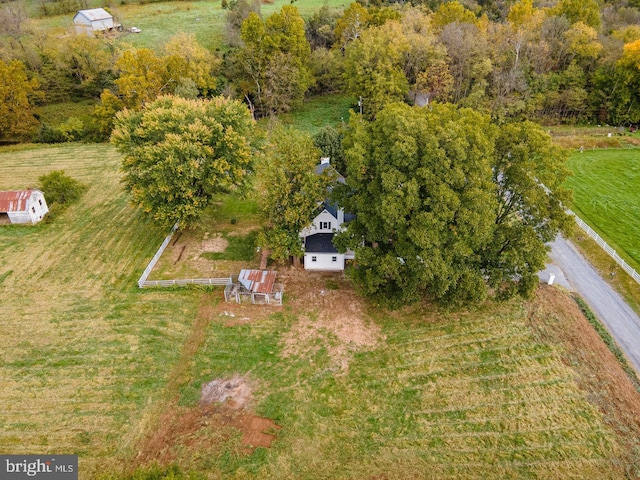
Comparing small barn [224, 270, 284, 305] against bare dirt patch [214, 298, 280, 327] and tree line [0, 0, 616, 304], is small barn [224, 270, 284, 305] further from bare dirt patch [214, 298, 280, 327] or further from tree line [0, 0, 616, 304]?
tree line [0, 0, 616, 304]

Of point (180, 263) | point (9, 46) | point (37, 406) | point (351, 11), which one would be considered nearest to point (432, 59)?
point (351, 11)

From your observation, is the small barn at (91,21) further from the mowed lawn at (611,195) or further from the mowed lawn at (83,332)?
the mowed lawn at (611,195)

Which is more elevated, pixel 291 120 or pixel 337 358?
pixel 291 120

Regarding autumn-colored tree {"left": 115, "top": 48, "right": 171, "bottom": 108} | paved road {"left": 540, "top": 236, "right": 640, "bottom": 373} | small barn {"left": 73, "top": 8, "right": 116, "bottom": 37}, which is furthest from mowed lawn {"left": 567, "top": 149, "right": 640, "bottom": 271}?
small barn {"left": 73, "top": 8, "right": 116, "bottom": 37}

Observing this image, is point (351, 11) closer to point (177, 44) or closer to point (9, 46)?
point (177, 44)

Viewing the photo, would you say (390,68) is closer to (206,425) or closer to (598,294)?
(598,294)

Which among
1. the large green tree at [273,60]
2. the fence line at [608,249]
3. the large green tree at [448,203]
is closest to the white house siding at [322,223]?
the large green tree at [448,203]

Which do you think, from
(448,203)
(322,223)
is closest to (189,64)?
(322,223)

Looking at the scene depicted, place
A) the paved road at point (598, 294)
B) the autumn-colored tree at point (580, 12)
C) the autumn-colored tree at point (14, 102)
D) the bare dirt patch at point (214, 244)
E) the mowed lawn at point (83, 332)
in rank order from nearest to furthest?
1. the mowed lawn at point (83, 332)
2. the paved road at point (598, 294)
3. the bare dirt patch at point (214, 244)
4. the autumn-colored tree at point (14, 102)
5. the autumn-colored tree at point (580, 12)
